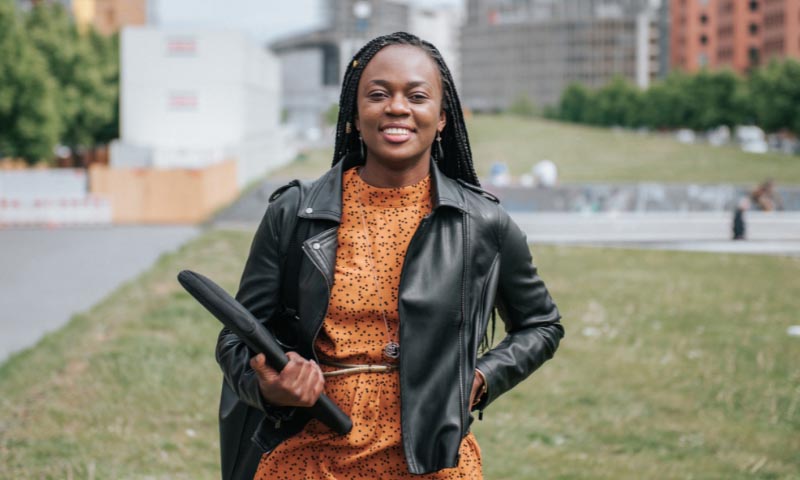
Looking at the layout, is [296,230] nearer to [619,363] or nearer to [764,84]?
[619,363]

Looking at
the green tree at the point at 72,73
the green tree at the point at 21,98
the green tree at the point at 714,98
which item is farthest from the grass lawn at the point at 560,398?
the green tree at the point at 714,98

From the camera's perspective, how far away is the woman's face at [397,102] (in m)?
2.82

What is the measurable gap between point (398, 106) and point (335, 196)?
0.91 feet

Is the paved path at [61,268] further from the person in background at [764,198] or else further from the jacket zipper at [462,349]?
the person in background at [764,198]

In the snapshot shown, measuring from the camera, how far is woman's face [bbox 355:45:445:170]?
2.82 meters

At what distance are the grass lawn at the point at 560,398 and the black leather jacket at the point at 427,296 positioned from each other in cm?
381

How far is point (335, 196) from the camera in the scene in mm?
2865

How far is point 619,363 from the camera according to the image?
32.6ft

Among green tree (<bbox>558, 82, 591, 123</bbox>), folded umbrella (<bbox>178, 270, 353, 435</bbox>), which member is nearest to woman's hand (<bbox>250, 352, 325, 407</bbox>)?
folded umbrella (<bbox>178, 270, 353, 435</bbox>)

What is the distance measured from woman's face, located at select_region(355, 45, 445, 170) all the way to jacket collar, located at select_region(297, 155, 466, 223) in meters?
0.11

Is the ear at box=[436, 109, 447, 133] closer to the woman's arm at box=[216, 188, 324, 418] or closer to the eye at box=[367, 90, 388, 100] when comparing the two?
the eye at box=[367, 90, 388, 100]

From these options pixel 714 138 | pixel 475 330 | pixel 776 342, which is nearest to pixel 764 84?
pixel 714 138

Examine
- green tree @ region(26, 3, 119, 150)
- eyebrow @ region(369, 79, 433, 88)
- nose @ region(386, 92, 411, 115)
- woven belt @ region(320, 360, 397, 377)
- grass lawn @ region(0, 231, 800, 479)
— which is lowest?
grass lawn @ region(0, 231, 800, 479)

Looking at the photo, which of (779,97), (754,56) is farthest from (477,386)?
(754,56)
